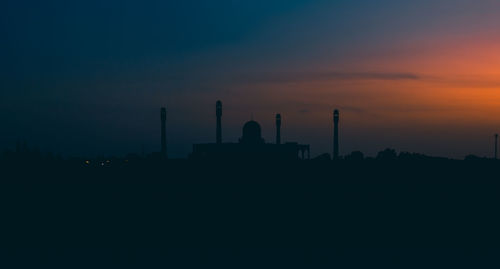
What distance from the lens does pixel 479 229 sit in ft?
117

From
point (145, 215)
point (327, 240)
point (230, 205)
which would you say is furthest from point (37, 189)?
point (327, 240)

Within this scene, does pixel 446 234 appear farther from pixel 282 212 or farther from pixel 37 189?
pixel 37 189

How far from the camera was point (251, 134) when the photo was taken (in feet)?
304

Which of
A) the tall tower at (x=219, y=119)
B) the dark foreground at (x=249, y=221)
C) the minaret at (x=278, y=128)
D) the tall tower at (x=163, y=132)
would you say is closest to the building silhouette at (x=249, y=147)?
the tall tower at (x=219, y=119)

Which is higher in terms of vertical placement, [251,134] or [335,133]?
[335,133]

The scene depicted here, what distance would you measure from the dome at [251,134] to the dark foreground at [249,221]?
43.2 meters

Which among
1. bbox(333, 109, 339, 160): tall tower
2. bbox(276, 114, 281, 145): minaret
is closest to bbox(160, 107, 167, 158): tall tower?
bbox(276, 114, 281, 145): minaret

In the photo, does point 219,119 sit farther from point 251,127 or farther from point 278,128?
point 278,128

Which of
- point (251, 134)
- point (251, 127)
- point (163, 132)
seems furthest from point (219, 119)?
point (163, 132)

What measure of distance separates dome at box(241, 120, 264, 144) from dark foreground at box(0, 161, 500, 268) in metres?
43.2

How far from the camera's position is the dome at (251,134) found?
92312 mm

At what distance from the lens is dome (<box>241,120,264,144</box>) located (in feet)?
303

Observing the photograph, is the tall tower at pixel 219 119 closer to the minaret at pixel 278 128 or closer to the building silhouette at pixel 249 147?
the building silhouette at pixel 249 147

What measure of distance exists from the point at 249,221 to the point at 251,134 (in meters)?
56.1
